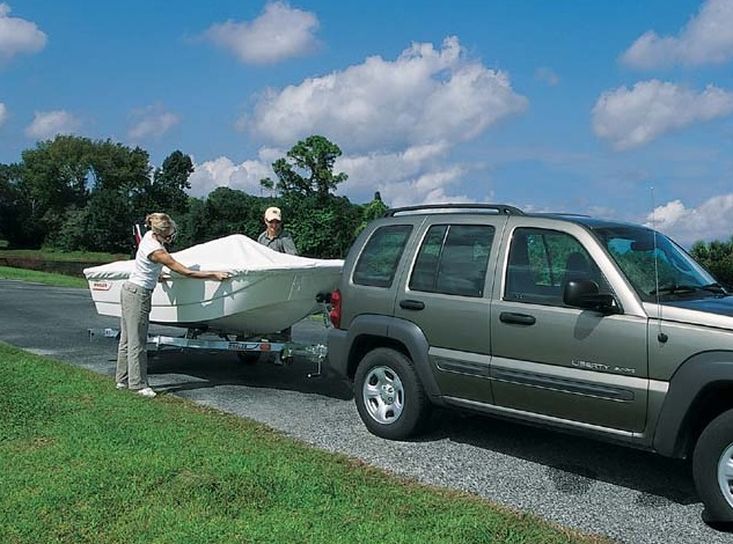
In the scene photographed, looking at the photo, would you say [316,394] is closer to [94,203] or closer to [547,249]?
[547,249]

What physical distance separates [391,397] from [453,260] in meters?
1.34

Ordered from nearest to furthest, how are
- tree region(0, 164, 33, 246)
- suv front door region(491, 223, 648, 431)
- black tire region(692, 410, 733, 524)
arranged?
black tire region(692, 410, 733, 524) → suv front door region(491, 223, 648, 431) → tree region(0, 164, 33, 246)

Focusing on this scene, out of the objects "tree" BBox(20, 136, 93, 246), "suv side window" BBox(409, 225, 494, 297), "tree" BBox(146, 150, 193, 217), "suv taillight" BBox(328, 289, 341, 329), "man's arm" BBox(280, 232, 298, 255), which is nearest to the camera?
"suv side window" BBox(409, 225, 494, 297)

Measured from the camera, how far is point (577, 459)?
20.4ft

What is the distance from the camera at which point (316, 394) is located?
8.66 meters

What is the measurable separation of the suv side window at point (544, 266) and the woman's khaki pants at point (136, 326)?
4168 millimetres

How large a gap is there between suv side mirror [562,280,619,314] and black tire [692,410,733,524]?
98cm

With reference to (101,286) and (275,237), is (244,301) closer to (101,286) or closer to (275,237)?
(275,237)

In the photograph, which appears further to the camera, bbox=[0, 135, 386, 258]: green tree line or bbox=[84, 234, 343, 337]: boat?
bbox=[0, 135, 386, 258]: green tree line

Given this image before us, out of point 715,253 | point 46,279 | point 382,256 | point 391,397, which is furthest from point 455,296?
point 46,279

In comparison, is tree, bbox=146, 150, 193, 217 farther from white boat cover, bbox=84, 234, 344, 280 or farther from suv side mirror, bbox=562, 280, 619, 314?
suv side mirror, bbox=562, 280, 619, 314

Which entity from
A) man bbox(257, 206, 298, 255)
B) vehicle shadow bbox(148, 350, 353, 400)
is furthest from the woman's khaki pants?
man bbox(257, 206, 298, 255)

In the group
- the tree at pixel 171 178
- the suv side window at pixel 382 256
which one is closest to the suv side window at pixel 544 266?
the suv side window at pixel 382 256

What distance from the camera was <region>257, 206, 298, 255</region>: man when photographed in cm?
961
